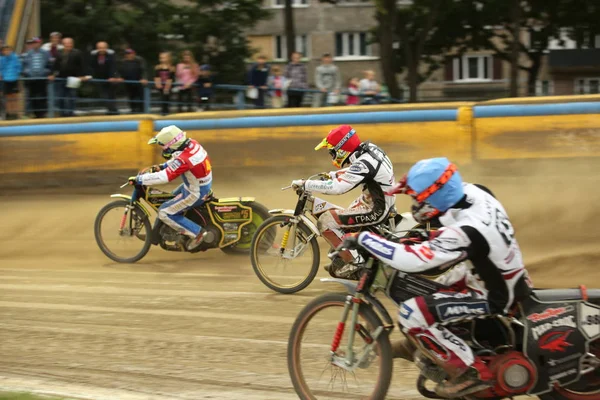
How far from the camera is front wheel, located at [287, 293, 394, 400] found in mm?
5781

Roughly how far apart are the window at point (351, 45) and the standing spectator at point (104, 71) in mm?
30235

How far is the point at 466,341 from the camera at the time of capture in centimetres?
577

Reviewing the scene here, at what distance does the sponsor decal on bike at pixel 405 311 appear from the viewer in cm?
572

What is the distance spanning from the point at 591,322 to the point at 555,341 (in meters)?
0.24

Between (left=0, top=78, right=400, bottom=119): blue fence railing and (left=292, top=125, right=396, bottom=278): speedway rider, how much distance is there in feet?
24.8

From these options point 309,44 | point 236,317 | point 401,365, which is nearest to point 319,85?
point 236,317

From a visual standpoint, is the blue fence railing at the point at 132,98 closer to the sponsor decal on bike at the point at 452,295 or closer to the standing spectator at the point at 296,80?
the standing spectator at the point at 296,80

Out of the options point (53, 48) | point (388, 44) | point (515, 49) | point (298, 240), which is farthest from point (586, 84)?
point (298, 240)

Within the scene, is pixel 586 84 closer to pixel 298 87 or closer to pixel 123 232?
pixel 298 87

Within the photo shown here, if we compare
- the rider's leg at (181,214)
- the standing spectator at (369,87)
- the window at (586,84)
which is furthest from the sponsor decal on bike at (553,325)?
the window at (586,84)

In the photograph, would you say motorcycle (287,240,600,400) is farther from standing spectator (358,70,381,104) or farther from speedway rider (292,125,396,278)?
standing spectator (358,70,381,104)

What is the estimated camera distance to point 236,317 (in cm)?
899

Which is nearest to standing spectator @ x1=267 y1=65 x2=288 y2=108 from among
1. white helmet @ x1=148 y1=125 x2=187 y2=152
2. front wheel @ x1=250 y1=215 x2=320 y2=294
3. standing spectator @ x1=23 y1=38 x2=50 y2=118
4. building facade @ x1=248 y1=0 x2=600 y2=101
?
standing spectator @ x1=23 y1=38 x2=50 y2=118

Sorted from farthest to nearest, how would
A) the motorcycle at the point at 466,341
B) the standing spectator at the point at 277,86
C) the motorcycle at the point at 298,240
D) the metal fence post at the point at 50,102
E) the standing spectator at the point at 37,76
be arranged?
1. the standing spectator at the point at 277,86
2. the standing spectator at the point at 37,76
3. the metal fence post at the point at 50,102
4. the motorcycle at the point at 298,240
5. the motorcycle at the point at 466,341
